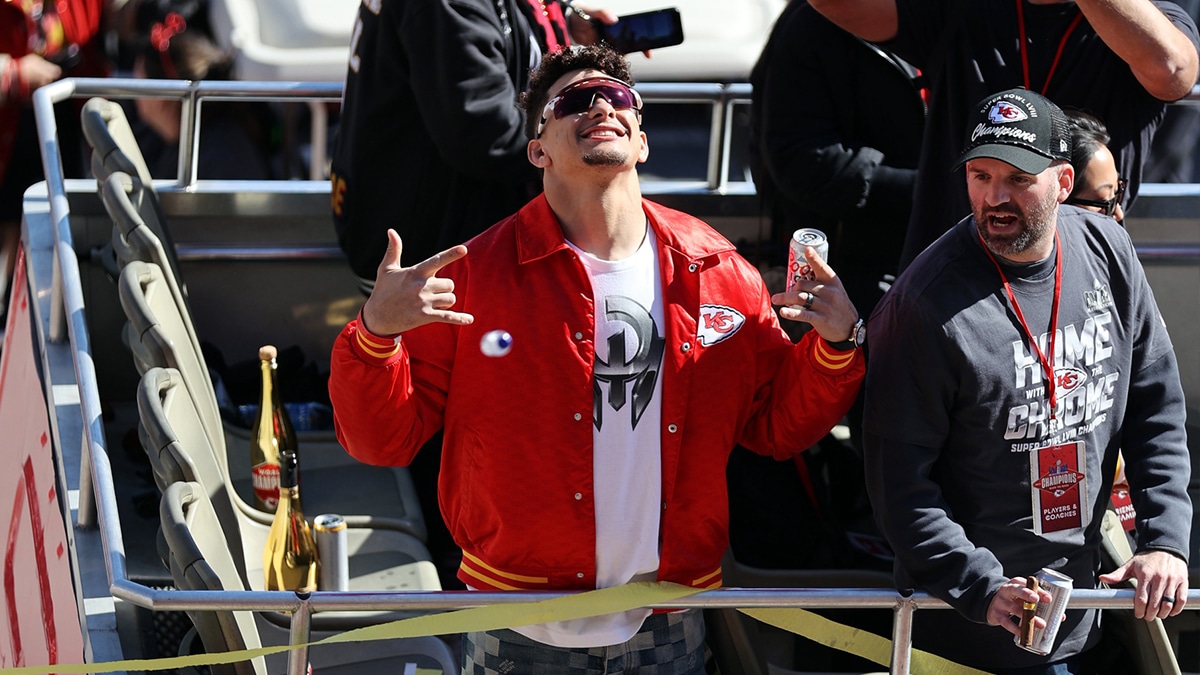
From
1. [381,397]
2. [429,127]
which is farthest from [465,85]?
[381,397]

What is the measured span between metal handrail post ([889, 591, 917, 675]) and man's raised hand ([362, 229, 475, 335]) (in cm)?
112

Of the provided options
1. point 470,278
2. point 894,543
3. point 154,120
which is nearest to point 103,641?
point 470,278

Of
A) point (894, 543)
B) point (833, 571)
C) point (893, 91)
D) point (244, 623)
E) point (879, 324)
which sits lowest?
point (833, 571)

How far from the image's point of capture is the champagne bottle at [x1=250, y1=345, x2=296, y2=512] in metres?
4.70

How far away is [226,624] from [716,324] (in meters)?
1.32

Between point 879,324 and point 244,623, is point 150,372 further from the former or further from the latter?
point 879,324

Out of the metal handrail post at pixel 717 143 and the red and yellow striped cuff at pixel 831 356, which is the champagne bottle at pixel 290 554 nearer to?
the red and yellow striped cuff at pixel 831 356

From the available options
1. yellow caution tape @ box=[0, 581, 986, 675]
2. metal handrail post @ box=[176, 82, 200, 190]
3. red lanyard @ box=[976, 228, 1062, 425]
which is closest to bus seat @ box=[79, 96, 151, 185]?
metal handrail post @ box=[176, 82, 200, 190]

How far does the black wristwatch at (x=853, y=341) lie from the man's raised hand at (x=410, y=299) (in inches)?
30.4

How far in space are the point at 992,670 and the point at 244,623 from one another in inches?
71.5

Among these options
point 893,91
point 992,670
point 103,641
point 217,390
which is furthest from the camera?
point 217,390

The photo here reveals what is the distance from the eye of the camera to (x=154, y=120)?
23.5ft

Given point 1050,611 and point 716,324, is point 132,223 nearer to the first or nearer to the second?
point 716,324

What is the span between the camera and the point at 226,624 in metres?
3.37
